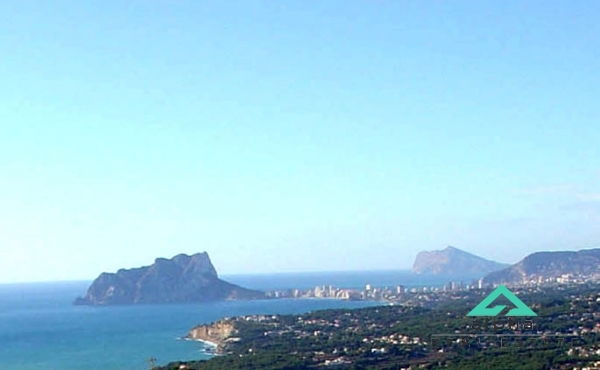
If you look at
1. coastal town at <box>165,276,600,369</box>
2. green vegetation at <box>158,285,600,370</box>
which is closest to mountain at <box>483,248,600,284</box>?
coastal town at <box>165,276,600,369</box>

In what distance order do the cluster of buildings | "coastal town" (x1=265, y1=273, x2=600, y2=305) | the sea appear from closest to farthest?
the sea < "coastal town" (x1=265, y1=273, x2=600, y2=305) < the cluster of buildings

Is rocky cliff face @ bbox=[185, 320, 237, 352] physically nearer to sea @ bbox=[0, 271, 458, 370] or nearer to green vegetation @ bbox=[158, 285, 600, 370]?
green vegetation @ bbox=[158, 285, 600, 370]

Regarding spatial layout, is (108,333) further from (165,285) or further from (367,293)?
(367,293)

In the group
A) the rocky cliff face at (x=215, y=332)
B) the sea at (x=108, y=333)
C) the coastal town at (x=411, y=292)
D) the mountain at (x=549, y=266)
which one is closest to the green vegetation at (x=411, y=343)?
the rocky cliff face at (x=215, y=332)

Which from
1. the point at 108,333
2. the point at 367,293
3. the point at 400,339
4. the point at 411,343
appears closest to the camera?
the point at 411,343

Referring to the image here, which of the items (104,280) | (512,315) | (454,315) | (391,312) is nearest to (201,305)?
(104,280)

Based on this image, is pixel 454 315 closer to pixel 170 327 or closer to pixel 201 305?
pixel 170 327

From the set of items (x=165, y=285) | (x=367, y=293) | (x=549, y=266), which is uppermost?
(x=549, y=266)

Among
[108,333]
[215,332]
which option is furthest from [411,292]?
[215,332]
